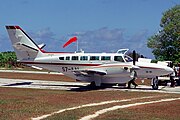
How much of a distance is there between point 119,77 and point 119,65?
1088 mm

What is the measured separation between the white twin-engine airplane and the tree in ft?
126

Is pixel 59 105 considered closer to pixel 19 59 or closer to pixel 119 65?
pixel 119 65

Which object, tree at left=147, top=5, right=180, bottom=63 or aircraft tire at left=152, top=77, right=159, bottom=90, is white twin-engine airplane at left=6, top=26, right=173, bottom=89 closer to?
aircraft tire at left=152, top=77, right=159, bottom=90

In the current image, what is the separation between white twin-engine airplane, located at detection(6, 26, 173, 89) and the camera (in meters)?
34.8

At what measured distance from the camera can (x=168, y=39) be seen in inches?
3004

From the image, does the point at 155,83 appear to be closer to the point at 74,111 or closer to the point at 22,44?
the point at 22,44

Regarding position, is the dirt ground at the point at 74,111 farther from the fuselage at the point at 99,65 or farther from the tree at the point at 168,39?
the tree at the point at 168,39

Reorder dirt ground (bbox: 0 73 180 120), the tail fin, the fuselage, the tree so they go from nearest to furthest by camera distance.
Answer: dirt ground (bbox: 0 73 180 120)
the fuselage
the tail fin
the tree

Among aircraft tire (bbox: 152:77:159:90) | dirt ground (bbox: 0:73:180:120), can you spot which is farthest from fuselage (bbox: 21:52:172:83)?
dirt ground (bbox: 0:73:180:120)

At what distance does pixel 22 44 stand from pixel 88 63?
6103mm

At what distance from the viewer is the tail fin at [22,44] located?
3794cm

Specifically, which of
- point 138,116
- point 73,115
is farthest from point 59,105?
point 138,116

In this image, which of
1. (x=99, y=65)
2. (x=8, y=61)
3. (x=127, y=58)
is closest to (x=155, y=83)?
(x=127, y=58)

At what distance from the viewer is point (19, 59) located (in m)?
38.8
